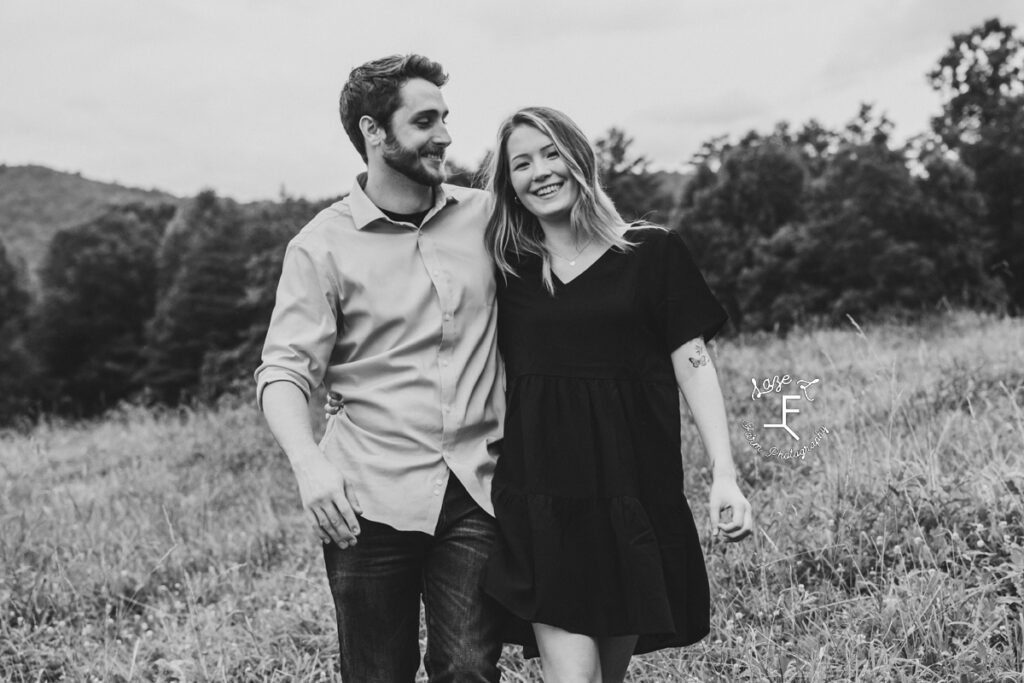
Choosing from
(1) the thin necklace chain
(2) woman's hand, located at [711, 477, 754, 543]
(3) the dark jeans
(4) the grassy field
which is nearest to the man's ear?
(1) the thin necklace chain

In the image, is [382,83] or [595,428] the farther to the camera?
[382,83]

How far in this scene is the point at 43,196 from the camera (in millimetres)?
70812

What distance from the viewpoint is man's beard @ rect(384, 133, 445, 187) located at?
2.35 m

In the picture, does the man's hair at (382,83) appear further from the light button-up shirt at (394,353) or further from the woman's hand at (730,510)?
the woman's hand at (730,510)

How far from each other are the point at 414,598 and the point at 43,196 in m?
79.4

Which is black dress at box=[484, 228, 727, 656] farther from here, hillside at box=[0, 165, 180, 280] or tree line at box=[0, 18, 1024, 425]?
hillside at box=[0, 165, 180, 280]

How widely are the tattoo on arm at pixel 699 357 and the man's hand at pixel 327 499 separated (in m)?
0.97

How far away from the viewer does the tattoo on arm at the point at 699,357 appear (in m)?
2.31

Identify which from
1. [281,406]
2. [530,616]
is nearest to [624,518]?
[530,616]

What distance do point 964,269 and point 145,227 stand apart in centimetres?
3096

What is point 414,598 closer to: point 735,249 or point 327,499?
point 327,499

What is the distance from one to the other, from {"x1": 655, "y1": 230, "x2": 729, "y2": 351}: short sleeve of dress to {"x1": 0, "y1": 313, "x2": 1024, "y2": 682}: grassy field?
1.23m

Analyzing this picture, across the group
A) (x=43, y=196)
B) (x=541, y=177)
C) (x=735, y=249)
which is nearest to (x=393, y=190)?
(x=541, y=177)

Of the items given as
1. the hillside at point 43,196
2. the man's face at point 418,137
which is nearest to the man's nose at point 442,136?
the man's face at point 418,137
